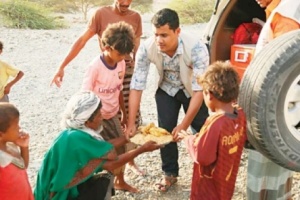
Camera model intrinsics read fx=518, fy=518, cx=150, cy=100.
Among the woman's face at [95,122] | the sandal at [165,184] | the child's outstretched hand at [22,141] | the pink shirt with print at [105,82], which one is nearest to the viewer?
the child's outstretched hand at [22,141]

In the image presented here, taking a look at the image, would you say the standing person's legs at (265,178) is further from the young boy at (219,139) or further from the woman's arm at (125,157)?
the woman's arm at (125,157)

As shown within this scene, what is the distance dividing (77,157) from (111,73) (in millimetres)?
948

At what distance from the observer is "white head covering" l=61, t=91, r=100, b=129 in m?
3.05

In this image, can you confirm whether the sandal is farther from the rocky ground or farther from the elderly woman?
the elderly woman

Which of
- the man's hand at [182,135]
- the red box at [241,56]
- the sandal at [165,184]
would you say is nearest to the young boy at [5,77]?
the sandal at [165,184]

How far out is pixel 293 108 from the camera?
3238 mm

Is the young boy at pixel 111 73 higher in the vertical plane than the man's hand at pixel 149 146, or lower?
higher

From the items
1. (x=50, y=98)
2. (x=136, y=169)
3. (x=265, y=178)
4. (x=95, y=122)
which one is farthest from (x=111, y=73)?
(x=50, y=98)

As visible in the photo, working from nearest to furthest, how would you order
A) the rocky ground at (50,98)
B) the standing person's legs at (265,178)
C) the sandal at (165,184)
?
1. the standing person's legs at (265,178)
2. the sandal at (165,184)
3. the rocky ground at (50,98)

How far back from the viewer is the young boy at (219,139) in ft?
9.24

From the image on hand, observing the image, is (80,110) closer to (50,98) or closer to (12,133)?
(12,133)

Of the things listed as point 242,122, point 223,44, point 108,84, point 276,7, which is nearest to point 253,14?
point 223,44

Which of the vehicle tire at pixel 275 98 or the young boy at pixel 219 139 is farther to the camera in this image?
the vehicle tire at pixel 275 98

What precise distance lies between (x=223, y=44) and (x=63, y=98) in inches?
123
